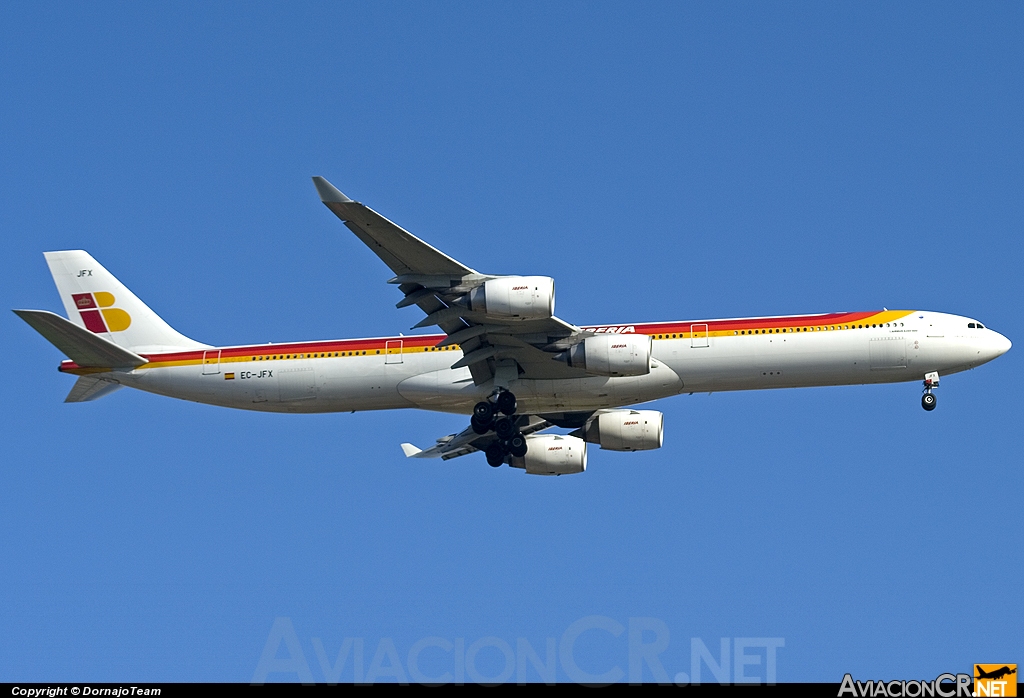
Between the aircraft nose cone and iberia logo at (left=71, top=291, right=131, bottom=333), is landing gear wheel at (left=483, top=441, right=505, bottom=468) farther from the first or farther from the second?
the aircraft nose cone

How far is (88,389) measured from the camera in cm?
4903

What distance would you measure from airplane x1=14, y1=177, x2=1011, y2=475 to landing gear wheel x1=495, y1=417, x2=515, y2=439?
5cm

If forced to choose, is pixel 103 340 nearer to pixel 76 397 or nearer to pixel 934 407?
pixel 76 397

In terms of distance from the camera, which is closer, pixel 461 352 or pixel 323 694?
pixel 323 694

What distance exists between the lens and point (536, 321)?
147 feet

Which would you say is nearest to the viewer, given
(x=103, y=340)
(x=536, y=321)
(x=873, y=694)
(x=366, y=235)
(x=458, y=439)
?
(x=873, y=694)

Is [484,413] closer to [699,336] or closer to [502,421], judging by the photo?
[502,421]

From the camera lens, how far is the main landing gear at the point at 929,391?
47.7 meters

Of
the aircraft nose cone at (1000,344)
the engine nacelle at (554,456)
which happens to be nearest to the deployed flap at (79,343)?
the engine nacelle at (554,456)

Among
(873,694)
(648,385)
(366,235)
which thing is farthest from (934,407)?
(366,235)

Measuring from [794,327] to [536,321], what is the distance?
32.0ft

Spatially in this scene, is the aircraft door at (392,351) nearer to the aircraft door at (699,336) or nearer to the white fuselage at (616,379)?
the white fuselage at (616,379)

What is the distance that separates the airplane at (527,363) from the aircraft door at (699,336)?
4cm

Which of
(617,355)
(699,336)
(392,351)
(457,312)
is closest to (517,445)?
(392,351)
